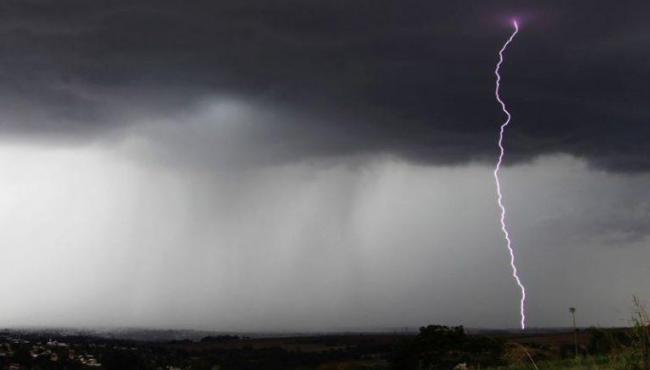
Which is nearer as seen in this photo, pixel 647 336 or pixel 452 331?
pixel 647 336

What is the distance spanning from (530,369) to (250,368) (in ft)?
285

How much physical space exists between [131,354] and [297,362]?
32.1 metres

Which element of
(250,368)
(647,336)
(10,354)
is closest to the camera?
(647,336)

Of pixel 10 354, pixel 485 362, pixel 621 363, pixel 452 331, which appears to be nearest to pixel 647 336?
pixel 621 363

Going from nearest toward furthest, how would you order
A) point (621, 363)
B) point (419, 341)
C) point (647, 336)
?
1. point (647, 336)
2. point (621, 363)
3. point (419, 341)

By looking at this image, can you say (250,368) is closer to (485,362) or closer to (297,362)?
(297,362)

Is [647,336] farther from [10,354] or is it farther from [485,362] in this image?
[10,354]

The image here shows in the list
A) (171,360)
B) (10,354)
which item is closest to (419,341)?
(10,354)

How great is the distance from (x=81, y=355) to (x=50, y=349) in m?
3.42

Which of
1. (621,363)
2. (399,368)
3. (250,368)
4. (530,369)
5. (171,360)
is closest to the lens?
(621,363)

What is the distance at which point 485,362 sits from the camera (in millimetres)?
32125

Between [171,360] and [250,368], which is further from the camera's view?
[250,368]

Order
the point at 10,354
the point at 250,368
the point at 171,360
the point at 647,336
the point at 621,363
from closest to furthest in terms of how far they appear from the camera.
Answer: the point at 647,336
the point at 621,363
the point at 10,354
the point at 171,360
the point at 250,368

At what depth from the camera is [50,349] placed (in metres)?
78.2
